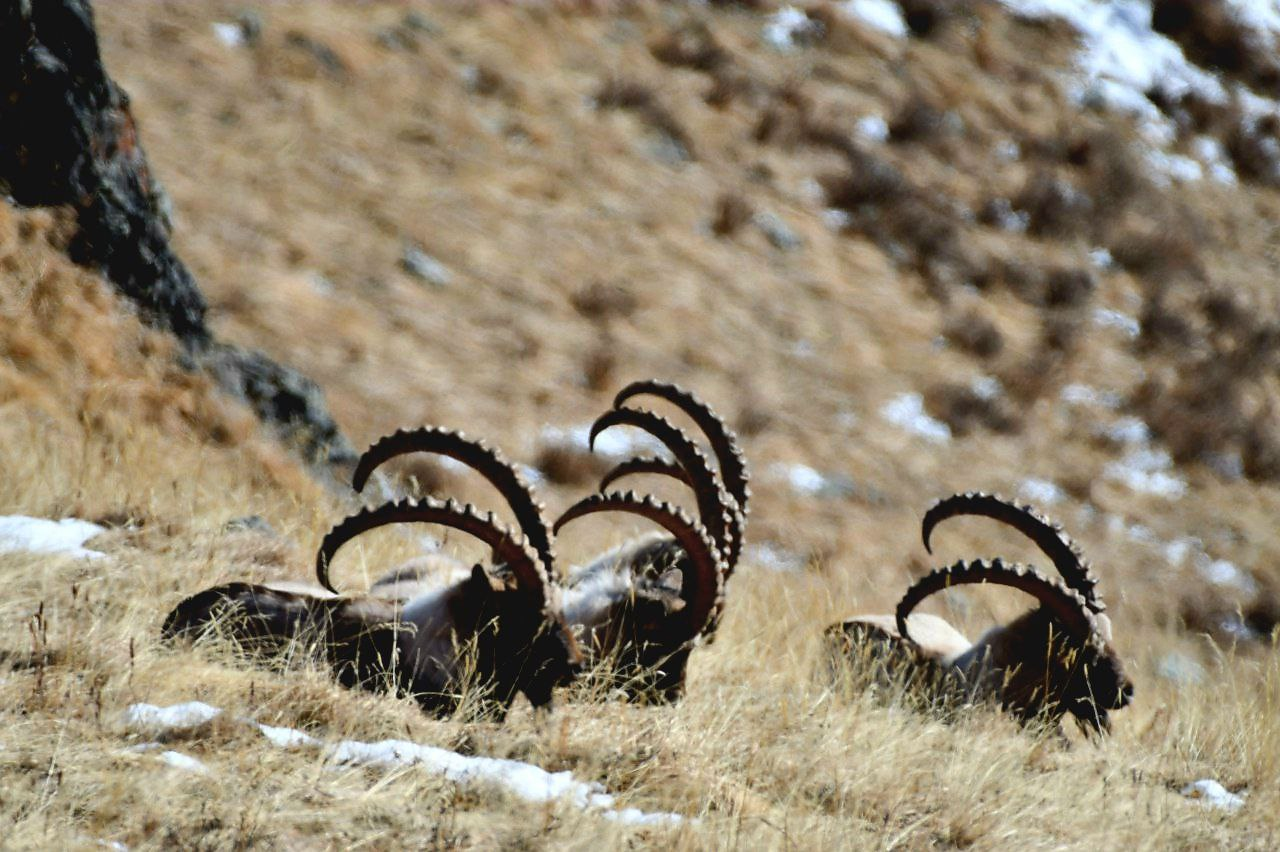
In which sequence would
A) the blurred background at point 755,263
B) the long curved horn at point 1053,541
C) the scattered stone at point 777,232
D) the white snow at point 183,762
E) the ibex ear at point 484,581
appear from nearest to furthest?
the white snow at point 183,762 < the ibex ear at point 484,581 < the long curved horn at point 1053,541 < the blurred background at point 755,263 < the scattered stone at point 777,232

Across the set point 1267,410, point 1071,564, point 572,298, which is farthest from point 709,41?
point 1071,564

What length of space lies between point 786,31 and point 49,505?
603 inches

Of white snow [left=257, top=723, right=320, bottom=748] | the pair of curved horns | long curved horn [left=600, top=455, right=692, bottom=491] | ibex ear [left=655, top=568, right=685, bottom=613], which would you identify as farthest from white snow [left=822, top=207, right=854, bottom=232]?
white snow [left=257, top=723, right=320, bottom=748]

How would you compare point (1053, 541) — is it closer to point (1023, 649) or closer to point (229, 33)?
point (1023, 649)

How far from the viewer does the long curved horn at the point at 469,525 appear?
3840 millimetres

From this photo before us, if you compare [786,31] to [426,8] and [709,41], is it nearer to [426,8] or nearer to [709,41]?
[709,41]

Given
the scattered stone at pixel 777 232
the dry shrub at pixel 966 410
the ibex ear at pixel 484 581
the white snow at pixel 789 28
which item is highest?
the ibex ear at pixel 484 581

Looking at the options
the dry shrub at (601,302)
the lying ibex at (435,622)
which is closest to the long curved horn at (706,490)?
the lying ibex at (435,622)

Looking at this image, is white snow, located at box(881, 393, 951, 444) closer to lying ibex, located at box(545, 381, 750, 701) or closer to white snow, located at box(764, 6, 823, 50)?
white snow, located at box(764, 6, 823, 50)

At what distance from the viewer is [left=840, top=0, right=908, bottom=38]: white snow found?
760 inches

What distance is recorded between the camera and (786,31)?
18.5 m

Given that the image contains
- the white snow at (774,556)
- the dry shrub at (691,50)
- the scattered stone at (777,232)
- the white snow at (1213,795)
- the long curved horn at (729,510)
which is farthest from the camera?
the dry shrub at (691,50)

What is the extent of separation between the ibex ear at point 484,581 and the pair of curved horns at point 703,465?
3.48 ft

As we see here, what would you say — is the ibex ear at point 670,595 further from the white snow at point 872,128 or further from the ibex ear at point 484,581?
the white snow at point 872,128
